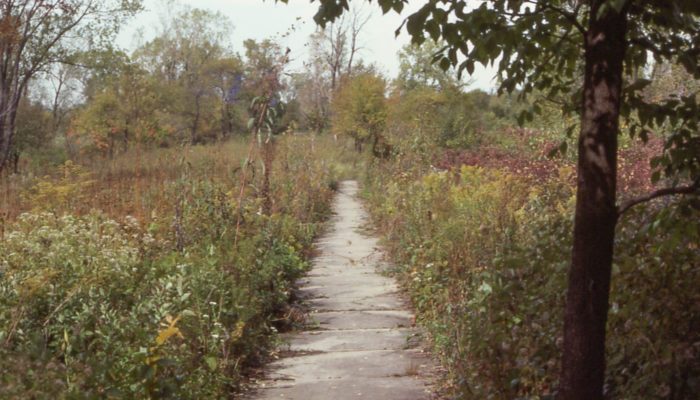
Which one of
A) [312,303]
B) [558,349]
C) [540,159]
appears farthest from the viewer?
[540,159]

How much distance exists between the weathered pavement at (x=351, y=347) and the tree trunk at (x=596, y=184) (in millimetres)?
1720

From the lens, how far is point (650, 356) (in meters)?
2.80

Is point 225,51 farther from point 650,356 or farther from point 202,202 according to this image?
point 650,356

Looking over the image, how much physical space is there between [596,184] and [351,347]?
3.11 m

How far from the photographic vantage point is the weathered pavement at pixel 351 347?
410 cm

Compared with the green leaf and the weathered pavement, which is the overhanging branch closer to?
the weathered pavement

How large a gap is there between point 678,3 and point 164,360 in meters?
2.68

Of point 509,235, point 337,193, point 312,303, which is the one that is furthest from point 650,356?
point 337,193

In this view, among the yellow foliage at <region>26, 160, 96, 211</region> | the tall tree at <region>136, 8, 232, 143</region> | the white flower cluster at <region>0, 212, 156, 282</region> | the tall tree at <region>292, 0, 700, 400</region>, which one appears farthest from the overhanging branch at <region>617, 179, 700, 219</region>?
the tall tree at <region>136, 8, 232, 143</region>

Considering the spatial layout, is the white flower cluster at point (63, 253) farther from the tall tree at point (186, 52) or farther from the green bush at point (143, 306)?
the tall tree at point (186, 52)

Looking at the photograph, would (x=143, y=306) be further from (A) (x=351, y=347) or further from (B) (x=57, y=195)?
(B) (x=57, y=195)

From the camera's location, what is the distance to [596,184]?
2404 mm

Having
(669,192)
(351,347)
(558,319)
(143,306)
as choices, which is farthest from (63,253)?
(669,192)

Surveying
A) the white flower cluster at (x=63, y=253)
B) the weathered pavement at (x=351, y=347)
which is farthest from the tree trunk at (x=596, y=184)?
the white flower cluster at (x=63, y=253)
